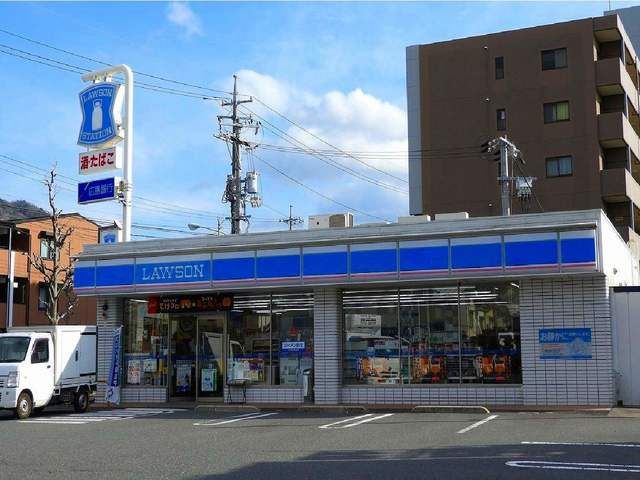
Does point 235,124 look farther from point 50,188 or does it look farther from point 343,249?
point 343,249

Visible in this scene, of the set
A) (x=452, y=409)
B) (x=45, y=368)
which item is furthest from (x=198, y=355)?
(x=452, y=409)

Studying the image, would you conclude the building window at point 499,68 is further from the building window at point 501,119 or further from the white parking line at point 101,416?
the white parking line at point 101,416

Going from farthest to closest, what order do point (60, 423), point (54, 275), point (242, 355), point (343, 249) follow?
point (54, 275), point (242, 355), point (343, 249), point (60, 423)

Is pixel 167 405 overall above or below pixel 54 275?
below

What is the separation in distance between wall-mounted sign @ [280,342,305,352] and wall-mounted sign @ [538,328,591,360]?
6307mm

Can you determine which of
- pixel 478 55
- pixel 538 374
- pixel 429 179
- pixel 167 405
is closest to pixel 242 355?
pixel 167 405

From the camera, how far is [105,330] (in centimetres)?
2262

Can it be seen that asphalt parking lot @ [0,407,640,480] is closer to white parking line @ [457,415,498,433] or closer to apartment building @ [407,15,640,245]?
white parking line @ [457,415,498,433]

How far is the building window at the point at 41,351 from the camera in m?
19.2

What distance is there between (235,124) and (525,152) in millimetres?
18995

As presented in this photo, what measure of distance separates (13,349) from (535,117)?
115ft

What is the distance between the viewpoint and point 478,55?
156ft

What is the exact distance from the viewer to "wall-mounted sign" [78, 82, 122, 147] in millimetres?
25141

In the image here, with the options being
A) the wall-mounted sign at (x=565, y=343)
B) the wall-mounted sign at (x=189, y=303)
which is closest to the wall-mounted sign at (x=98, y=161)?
the wall-mounted sign at (x=189, y=303)
